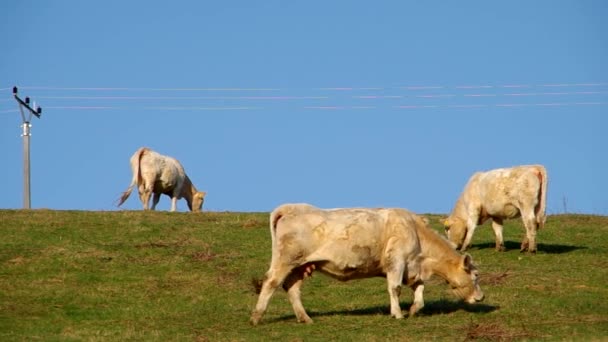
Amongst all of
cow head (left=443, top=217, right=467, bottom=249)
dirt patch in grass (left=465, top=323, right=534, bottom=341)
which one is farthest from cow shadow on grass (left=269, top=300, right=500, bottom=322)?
cow head (left=443, top=217, right=467, bottom=249)

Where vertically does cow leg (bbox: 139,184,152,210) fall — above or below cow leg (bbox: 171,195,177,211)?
above

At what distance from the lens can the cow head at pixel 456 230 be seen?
3031 cm

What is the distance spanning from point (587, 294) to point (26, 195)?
31524 millimetres

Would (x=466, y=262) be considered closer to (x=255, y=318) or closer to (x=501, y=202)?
(x=255, y=318)

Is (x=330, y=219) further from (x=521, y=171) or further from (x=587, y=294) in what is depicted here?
(x=521, y=171)

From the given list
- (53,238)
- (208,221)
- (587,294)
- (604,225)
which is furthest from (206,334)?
(604,225)

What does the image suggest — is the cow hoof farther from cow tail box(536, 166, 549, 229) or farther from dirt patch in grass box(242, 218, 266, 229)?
dirt patch in grass box(242, 218, 266, 229)

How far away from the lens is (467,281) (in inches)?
845

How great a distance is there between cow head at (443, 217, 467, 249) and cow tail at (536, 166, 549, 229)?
81.6 inches

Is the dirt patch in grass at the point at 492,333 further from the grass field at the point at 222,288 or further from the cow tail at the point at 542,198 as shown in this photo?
the cow tail at the point at 542,198

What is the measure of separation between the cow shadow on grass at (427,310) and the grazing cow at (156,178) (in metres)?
20.8

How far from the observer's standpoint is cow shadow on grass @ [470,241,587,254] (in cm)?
2978

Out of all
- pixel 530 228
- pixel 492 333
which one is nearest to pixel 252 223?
pixel 530 228

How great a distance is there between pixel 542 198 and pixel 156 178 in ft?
57.7
